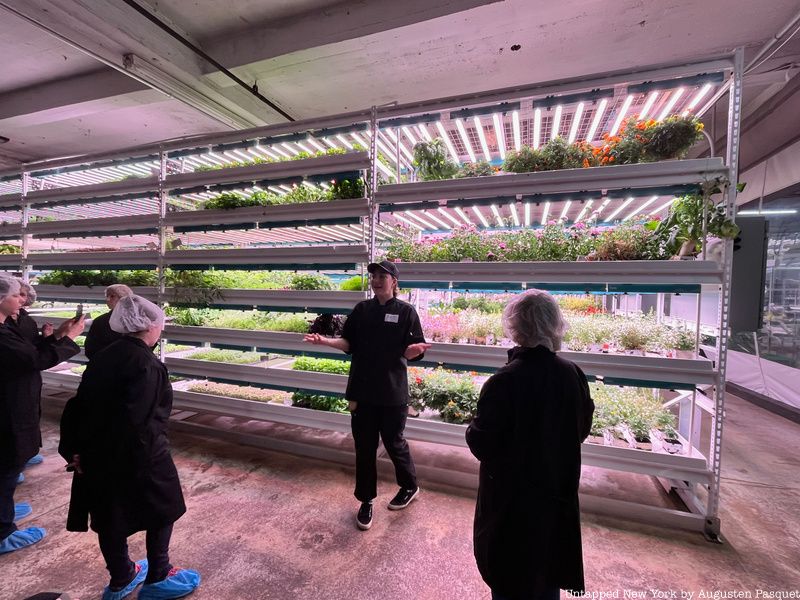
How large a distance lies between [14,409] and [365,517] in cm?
288

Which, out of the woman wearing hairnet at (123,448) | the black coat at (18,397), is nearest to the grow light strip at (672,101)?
the woman wearing hairnet at (123,448)

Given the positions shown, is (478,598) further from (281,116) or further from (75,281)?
(75,281)

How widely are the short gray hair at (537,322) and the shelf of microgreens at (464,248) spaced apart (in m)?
1.74

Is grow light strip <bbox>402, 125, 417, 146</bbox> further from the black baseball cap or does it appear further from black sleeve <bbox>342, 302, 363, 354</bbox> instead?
black sleeve <bbox>342, 302, 363, 354</bbox>

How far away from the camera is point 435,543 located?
2.70 meters

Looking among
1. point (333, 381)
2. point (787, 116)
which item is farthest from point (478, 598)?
point (787, 116)

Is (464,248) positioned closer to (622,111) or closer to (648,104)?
(622,111)

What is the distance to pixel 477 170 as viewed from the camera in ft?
12.1

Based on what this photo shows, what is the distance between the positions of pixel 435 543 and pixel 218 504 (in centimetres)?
203

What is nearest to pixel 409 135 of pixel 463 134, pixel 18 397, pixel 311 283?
pixel 463 134

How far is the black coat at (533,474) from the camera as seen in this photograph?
5.02 feet

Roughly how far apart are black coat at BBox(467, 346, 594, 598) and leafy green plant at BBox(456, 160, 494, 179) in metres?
2.64

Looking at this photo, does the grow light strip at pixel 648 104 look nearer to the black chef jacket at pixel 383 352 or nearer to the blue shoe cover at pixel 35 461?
the black chef jacket at pixel 383 352

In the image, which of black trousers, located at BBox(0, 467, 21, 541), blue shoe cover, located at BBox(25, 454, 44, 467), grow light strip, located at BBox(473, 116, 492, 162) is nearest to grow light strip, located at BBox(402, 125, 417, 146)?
grow light strip, located at BBox(473, 116, 492, 162)
